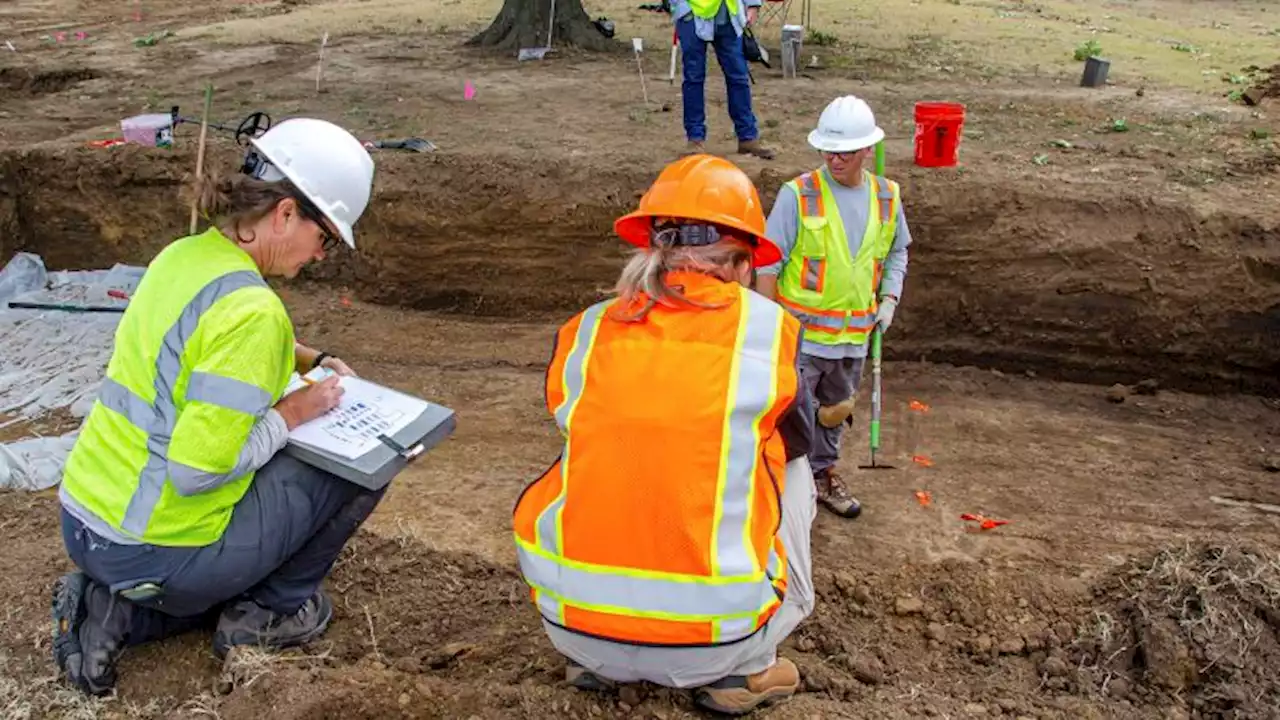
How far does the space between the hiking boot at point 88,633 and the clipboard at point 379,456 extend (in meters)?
0.70

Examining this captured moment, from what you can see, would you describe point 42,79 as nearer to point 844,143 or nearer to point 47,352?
point 47,352

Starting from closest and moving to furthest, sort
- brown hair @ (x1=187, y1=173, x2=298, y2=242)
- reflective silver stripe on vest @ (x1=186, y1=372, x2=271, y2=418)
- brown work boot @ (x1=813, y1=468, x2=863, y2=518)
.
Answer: reflective silver stripe on vest @ (x1=186, y1=372, x2=271, y2=418) < brown hair @ (x1=187, y1=173, x2=298, y2=242) < brown work boot @ (x1=813, y1=468, x2=863, y2=518)

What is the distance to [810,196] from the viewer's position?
4.10 meters

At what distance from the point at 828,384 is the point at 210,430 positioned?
262 centimetres

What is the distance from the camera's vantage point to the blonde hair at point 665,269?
246 centimetres

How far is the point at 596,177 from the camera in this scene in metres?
6.74

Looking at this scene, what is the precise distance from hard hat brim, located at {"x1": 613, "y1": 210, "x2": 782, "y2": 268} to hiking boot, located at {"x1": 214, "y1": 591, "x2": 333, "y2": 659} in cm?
156

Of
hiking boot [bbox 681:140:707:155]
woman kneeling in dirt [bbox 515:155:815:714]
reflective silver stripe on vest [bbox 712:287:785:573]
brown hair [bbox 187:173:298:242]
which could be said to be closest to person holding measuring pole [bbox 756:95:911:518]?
woman kneeling in dirt [bbox 515:155:815:714]

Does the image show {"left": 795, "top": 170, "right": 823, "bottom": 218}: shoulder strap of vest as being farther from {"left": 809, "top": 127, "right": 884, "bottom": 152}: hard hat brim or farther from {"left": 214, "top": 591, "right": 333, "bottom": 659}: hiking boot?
{"left": 214, "top": 591, "right": 333, "bottom": 659}: hiking boot

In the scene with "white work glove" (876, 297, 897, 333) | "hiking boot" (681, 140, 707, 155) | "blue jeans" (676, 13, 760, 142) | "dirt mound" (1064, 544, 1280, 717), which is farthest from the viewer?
"hiking boot" (681, 140, 707, 155)

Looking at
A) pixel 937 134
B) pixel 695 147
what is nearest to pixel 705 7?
pixel 695 147

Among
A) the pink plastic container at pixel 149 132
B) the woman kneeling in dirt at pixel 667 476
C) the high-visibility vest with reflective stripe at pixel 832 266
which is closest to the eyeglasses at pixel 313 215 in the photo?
the woman kneeling in dirt at pixel 667 476

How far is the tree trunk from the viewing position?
10.5 metres

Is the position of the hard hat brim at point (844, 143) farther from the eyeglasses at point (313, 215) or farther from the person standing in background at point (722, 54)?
the person standing in background at point (722, 54)
